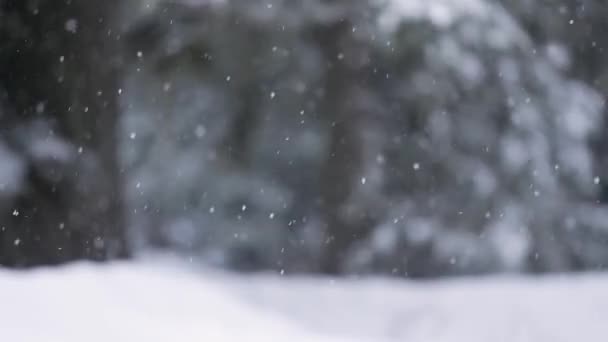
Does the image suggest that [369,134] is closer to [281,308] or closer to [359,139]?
[359,139]

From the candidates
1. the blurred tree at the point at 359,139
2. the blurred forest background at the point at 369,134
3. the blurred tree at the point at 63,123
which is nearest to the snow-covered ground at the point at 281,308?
the blurred tree at the point at 63,123

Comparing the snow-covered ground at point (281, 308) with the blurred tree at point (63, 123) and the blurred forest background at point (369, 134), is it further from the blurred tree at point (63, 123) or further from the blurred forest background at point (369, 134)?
the blurred forest background at point (369, 134)

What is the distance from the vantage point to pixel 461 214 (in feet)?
34.8

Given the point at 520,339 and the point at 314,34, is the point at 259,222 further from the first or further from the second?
the point at 520,339

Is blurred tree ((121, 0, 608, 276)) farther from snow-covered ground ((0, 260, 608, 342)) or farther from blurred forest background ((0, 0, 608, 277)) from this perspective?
snow-covered ground ((0, 260, 608, 342))

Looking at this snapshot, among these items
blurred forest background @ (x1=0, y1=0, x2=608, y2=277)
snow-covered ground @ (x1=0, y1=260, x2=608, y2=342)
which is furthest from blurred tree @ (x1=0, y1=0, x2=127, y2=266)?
blurred forest background @ (x1=0, y1=0, x2=608, y2=277)

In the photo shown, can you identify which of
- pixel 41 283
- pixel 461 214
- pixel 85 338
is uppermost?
pixel 461 214

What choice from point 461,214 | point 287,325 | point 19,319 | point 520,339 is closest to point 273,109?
point 461,214

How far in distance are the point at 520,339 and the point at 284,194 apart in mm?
5049

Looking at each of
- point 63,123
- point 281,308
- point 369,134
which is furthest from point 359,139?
point 63,123

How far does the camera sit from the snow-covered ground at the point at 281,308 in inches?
133

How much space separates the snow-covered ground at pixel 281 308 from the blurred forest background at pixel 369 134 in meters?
1.56

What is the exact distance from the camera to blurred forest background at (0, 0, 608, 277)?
8.99 meters

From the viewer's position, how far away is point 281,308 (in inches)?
246
